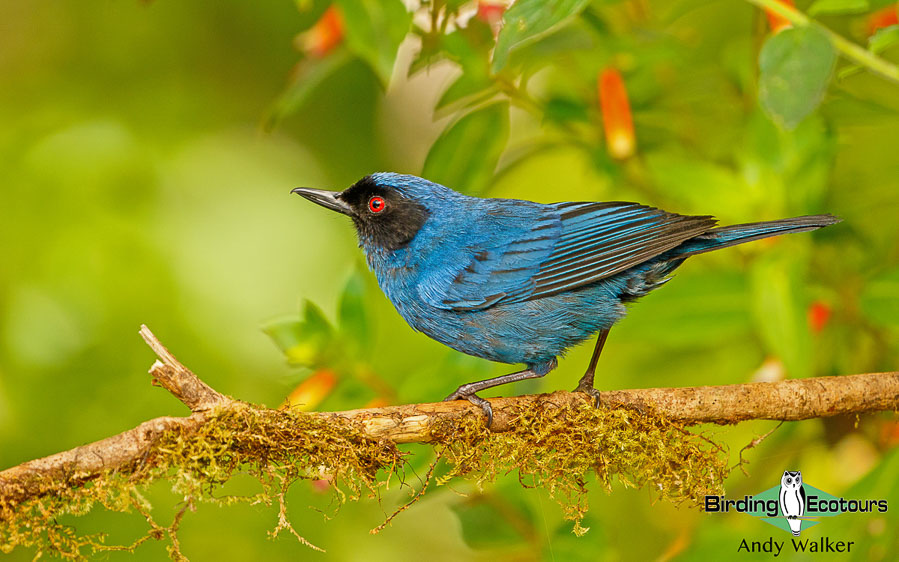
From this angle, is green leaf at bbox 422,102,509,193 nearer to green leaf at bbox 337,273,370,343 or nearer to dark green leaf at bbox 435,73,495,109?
dark green leaf at bbox 435,73,495,109

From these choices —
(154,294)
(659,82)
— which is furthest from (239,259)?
(659,82)

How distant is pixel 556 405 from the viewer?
304cm

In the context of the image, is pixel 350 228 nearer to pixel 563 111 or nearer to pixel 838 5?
pixel 563 111

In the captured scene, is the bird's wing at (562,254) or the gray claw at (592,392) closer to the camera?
the gray claw at (592,392)

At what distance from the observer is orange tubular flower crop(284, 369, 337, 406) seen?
3207 mm

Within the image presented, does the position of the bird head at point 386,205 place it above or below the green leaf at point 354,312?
above

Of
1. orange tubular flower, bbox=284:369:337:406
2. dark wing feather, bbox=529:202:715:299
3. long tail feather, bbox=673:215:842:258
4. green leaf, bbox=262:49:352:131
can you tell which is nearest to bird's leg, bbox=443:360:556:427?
dark wing feather, bbox=529:202:715:299

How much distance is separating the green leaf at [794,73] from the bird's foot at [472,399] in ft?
4.48

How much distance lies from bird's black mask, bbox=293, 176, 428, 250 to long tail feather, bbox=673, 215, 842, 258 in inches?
45.9

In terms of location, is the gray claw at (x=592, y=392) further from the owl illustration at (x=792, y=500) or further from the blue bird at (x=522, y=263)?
the owl illustration at (x=792, y=500)

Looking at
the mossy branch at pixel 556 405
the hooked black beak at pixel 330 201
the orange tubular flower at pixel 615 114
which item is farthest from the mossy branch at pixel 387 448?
the hooked black beak at pixel 330 201

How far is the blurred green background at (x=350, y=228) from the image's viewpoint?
11.2 feet

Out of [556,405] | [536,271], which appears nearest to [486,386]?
[556,405]

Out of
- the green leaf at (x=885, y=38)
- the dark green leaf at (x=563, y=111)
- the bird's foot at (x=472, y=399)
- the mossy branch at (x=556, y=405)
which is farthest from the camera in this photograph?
the dark green leaf at (x=563, y=111)
